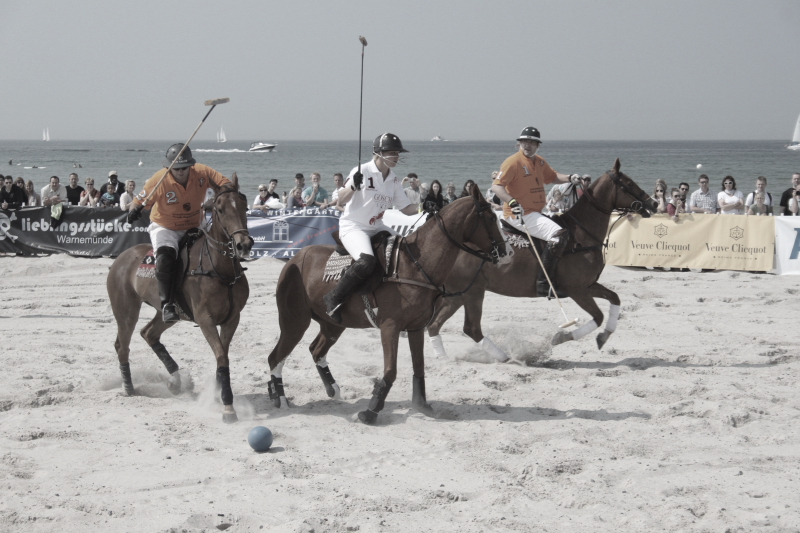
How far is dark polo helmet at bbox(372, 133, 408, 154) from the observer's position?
708cm

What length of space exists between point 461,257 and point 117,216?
10601mm

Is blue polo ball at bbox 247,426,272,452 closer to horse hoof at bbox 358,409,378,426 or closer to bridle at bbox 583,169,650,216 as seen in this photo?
horse hoof at bbox 358,409,378,426

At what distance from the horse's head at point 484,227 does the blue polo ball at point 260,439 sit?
2510 millimetres

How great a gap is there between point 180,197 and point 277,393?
221cm

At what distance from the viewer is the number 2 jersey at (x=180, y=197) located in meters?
7.55

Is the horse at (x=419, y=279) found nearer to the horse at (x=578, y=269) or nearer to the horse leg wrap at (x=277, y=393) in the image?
the horse leg wrap at (x=277, y=393)

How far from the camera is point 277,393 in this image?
7.61m

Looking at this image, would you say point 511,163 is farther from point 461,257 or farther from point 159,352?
point 159,352

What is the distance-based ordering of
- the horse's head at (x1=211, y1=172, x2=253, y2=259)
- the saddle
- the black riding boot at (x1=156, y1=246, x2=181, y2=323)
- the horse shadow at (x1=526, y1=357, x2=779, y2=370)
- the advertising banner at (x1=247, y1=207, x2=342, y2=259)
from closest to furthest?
1. the horse's head at (x1=211, y1=172, x2=253, y2=259)
2. the black riding boot at (x1=156, y1=246, x2=181, y2=323)
3. the saddle
4. the horse shadow at (x1=526, y1=357, x2=779, y2=370)
5. the advertising banner at (x1=247, y1=207, x2=342, y2=259)

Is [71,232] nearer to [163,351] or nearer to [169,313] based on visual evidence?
[163,351]

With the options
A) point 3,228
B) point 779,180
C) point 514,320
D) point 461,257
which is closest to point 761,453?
point 461,257

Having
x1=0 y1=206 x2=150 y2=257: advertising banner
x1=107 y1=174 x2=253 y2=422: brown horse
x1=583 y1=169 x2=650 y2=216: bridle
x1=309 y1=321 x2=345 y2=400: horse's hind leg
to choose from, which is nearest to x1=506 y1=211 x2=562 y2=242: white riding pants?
x1=583 y1=169 x2=650 y2=216: bridle

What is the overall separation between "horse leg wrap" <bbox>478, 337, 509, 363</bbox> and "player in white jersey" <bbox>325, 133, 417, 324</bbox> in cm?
259

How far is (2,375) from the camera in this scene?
8180 millimetres
